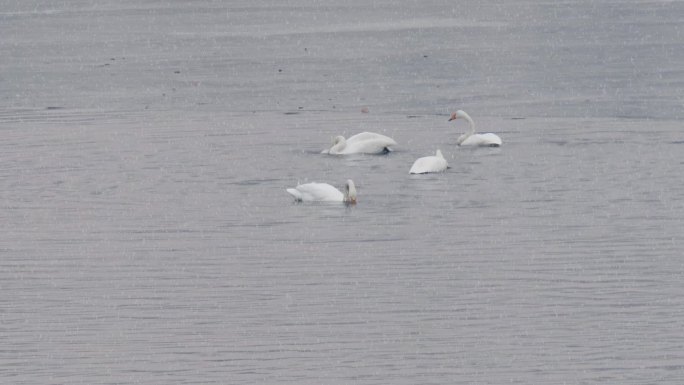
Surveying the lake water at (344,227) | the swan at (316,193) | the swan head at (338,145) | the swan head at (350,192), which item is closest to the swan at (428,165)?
the lake water at (344,227)

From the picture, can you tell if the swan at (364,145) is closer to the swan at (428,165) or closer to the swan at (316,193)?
the swan at (428,165)

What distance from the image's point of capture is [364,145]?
2788 cm

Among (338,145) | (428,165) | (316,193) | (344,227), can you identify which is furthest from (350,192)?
(338,145)

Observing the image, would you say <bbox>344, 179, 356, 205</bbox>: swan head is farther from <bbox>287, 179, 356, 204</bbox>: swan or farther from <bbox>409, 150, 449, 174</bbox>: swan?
<bbox>409, 150, 449, 174</bbox>: swan

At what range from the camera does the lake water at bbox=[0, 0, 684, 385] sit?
14.9m

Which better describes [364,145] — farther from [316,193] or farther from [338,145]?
[316,193]

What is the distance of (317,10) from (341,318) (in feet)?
190

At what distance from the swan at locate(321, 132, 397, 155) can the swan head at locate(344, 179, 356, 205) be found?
4822mm

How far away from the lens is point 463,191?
23.8 m

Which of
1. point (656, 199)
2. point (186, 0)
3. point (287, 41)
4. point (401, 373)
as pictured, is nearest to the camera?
point (401, 373)

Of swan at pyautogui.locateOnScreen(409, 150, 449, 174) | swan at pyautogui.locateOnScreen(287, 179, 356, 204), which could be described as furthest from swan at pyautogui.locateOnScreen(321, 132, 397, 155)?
swan at pyautogui.locateOnScreen(287, 179, 356, 204)

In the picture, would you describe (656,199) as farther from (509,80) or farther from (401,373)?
(509,80)

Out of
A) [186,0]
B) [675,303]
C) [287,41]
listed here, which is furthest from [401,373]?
[186,0]

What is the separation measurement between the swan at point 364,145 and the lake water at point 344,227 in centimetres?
21
